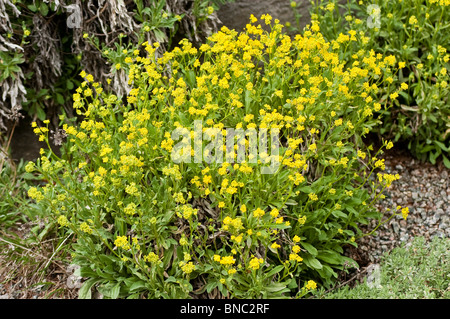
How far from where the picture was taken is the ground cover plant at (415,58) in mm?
4312

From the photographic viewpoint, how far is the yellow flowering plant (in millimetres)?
3025

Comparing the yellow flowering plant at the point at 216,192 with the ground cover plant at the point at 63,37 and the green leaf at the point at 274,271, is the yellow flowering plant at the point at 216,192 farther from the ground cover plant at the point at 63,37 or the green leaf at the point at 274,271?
the ground cover plant at the point at 63,37

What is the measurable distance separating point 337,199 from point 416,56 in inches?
68.1

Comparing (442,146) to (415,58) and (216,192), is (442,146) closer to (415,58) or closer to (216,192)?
(415,58)

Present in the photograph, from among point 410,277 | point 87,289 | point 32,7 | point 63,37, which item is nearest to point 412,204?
point 410,277

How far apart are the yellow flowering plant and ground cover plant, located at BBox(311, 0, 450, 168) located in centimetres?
88

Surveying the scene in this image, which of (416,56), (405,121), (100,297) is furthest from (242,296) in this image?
(416,56)

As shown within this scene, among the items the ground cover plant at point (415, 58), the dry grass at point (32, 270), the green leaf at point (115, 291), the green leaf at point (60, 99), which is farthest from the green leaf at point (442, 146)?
the green leaf at point (60, 99)

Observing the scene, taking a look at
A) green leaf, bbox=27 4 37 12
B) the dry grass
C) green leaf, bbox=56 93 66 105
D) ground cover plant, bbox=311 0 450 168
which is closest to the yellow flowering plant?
the dry grass

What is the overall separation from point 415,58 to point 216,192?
7.53 feet

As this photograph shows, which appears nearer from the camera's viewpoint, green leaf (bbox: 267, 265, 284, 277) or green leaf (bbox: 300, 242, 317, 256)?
green leaf (bbox: 267, 265, 284, 277)

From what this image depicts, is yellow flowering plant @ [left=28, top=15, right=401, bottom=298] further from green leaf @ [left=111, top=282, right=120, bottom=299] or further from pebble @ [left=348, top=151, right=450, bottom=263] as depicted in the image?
pebble @ [left=348, top=151, right=450, bottom=263]

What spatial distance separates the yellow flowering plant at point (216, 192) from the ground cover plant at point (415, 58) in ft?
2.89

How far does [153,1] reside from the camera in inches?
169
